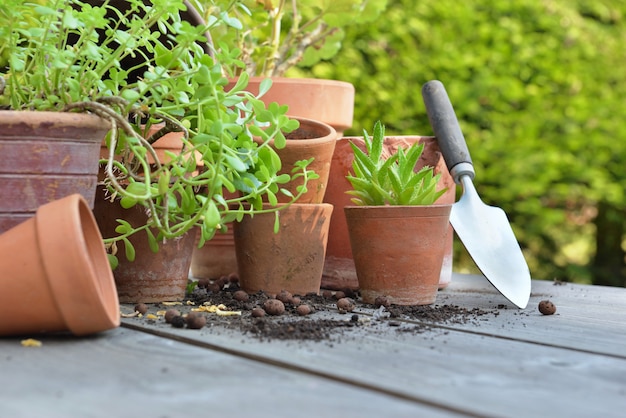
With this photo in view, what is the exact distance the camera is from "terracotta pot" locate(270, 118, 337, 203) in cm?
157

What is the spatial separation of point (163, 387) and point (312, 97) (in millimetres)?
1179

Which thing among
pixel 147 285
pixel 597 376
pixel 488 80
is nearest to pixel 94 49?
pixel 147 285

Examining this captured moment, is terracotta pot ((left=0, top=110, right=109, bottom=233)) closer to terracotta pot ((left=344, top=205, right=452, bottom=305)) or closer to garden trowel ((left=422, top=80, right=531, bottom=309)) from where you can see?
terracotta pot ((left=344, top=205, right=452, bottom=305))

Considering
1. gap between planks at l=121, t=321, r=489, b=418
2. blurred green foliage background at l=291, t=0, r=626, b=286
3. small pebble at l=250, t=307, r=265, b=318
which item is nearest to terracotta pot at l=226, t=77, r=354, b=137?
small pebble at l=250, t=307, r=265, b=318

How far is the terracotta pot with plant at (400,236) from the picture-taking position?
4.73 feet

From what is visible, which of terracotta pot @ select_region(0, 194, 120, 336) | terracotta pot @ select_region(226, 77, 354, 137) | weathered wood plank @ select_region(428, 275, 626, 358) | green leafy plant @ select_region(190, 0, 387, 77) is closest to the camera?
terracotta pot @ select_region(0, 194, 120, 336)

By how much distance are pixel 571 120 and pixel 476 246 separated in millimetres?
2400

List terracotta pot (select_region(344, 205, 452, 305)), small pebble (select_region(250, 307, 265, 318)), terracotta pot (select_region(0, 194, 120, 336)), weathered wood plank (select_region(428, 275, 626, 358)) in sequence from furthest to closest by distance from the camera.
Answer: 1. terracotta pot (select_region(344, 205, 452, 305))
2. small pebble (select_region(250, 307, 265, 318))
3. weathered wood plank (select_region(428, 275, 626, 358))
4. terracotta pot (select_region(0, 194, 120, 336))

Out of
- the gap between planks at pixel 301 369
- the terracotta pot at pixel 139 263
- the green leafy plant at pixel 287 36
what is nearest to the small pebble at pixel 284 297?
the terracotta pot at pixel 139 263

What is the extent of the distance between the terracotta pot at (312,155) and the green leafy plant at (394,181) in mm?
103

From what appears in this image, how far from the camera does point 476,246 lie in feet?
5.10

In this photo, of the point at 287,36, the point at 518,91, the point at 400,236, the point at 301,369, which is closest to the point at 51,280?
the point at 301,369

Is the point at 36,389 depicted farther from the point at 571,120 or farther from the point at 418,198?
the point at 571,120

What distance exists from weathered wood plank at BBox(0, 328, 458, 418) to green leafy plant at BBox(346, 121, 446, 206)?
62 cm
